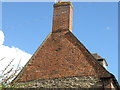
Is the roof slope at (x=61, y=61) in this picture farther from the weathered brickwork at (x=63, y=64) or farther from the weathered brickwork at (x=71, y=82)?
the weathered brickwork at (x=71, y=82)

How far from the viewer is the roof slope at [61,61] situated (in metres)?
13.9

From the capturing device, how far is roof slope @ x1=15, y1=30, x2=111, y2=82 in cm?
1392

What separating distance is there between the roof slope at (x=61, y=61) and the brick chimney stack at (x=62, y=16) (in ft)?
1.49

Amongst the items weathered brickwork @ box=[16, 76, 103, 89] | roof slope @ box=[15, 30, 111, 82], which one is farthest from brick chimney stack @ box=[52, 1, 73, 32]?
weathered brickwork @ box=[16, 76, 103, 89]

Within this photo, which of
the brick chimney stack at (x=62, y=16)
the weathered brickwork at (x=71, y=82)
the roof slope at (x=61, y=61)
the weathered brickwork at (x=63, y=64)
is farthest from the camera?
the brick chimney stack at (x=62, y=16)

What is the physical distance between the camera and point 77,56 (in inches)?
572

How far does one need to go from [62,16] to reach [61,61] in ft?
12.9

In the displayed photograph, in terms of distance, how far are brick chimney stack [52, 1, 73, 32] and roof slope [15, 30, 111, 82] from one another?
17.9 inches

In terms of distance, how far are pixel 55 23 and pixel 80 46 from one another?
3187 mm

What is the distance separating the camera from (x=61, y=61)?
14.8 m

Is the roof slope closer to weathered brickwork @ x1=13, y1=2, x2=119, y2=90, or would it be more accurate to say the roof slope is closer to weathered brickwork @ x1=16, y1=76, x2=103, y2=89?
weathered brickwork @ x1=13, y1=2, x2=119, y2=90

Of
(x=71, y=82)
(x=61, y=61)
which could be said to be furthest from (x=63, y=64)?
(x=71, y=82)

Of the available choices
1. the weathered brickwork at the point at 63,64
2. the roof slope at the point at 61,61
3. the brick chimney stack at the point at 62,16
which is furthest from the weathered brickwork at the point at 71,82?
the brick chimney stack at the point at 62,16

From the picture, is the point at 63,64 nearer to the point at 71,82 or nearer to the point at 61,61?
the point at 61,61
